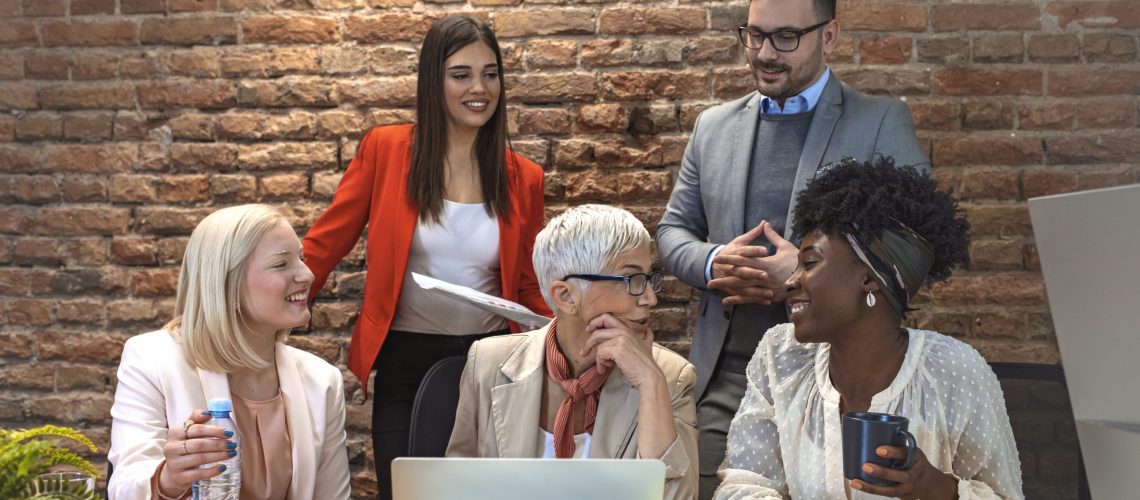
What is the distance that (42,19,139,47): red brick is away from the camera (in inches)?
140

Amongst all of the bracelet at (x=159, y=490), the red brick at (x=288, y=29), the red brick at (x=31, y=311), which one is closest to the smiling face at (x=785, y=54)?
the red brick at (x=288, y=29)

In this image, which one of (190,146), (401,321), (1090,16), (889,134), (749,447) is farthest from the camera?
(190,146)

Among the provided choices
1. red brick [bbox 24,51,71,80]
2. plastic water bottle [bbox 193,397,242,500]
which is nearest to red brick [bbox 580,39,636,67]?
red brick [bbox 24,51,71,80]

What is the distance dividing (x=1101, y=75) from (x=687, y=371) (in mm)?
1824

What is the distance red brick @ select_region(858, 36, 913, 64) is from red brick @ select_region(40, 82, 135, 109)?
7.58 ft

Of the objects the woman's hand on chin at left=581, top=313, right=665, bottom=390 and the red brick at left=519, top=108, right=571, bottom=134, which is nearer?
the woman's hand on chin at left=581, top=313, right=665, bottom=390

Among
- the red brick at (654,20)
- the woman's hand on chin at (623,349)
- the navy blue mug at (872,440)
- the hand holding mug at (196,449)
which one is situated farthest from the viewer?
the red brick at (654,20)

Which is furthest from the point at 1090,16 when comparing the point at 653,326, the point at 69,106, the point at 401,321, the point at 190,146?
the point at 69,106

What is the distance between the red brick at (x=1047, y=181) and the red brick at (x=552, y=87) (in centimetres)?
132

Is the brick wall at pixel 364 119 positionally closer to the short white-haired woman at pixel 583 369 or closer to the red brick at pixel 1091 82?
the red brick at pixel 1091 82

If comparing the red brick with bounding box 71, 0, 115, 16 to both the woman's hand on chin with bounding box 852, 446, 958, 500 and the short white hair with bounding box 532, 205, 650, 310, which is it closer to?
the short white hair with bounding box 532, 205, 650, 310

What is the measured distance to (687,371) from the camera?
2268mm

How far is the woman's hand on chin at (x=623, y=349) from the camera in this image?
83.6 inches

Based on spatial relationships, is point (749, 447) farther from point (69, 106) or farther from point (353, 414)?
point (69, 106)
